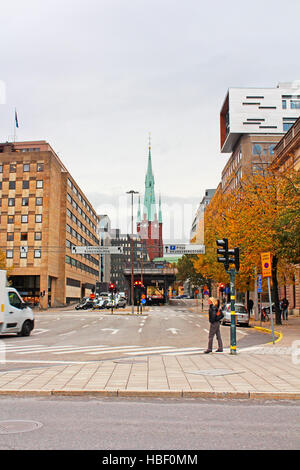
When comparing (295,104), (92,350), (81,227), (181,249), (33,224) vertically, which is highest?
(295,104)

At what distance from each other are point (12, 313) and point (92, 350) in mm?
5927

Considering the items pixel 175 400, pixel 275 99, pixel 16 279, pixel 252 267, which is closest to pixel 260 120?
pixel 275 99

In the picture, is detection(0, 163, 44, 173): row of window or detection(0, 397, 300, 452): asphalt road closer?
detection(0, 397, 300, 452): asphalt road

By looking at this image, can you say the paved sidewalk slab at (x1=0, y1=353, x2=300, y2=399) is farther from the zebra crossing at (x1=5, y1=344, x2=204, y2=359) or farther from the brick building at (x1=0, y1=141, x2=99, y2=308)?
the brick building at (x1=0, y1=141, x2=99, y2=308)

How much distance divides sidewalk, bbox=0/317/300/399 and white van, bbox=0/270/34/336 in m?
7.82

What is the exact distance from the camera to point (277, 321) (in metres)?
31.1

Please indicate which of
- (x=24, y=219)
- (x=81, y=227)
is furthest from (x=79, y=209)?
(x=24, y=219)

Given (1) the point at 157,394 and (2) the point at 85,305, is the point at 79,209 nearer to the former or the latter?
(2) the point at 85,305

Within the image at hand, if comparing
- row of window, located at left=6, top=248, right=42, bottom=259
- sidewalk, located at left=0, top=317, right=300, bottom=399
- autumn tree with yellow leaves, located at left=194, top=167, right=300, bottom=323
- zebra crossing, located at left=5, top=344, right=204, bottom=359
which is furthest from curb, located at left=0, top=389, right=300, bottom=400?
row of window, located at left=6, top=248, right=42, bottom=259

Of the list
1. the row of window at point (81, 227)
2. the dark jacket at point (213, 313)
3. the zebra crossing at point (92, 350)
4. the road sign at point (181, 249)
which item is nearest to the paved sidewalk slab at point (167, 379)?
the dark jacket at point (213, 313)

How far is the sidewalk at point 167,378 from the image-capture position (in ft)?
27.7

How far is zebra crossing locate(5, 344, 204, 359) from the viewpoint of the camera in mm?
14486

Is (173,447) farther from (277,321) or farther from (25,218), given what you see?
(25,218)

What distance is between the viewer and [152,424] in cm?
633
